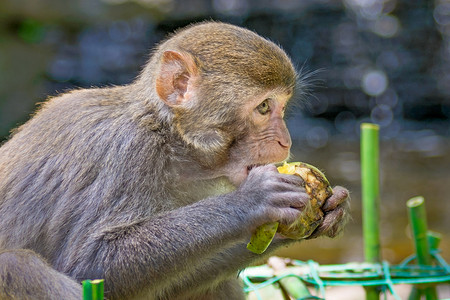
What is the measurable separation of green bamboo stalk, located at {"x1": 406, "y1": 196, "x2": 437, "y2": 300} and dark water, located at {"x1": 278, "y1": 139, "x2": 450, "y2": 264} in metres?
1.31

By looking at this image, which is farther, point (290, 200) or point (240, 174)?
point (240, 174)

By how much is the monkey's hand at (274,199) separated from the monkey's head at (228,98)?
348 millimetres

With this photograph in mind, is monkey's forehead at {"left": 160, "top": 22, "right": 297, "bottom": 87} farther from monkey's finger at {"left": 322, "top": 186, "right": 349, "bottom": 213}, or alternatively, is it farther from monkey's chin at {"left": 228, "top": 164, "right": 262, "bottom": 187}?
monkey's finger at {"left": 322, "top": 186, "right": 349, "bottom": 213}

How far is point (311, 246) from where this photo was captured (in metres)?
8.98

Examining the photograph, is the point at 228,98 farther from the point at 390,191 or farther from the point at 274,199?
the point at 390,191

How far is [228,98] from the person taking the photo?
12.5 feet

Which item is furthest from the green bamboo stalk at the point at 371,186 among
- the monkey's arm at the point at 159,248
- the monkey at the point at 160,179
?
the monkey's arm at the point at 159,248

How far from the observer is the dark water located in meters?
8.66

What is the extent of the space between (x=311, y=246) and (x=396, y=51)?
10010 mm

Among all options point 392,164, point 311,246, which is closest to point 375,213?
point 311,246

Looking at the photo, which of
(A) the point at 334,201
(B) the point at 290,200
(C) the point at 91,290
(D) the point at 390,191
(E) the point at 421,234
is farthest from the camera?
(D) the point at 390,191

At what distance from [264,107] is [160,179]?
0.73 meters

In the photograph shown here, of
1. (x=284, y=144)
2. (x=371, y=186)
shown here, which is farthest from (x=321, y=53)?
(x=284, y=144)

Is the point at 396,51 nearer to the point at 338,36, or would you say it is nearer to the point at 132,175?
the point at 338,36
